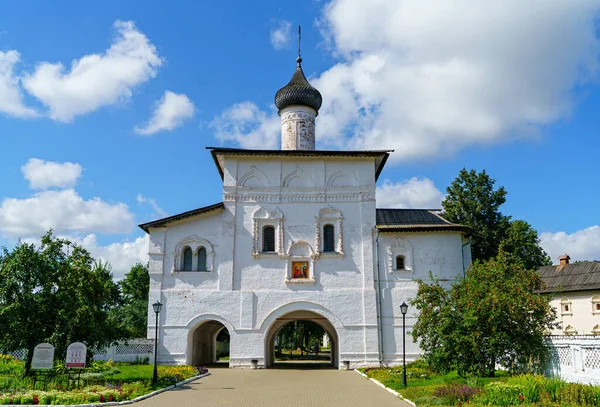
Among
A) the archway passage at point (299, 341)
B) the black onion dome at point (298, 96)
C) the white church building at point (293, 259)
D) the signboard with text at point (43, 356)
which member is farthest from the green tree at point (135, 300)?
the signboard with text at point (43, 356)

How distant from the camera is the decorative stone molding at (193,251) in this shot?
68.7 ft

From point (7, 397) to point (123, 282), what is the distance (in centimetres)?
3111

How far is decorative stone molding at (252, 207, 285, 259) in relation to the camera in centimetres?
2111

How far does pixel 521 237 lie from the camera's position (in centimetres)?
2856

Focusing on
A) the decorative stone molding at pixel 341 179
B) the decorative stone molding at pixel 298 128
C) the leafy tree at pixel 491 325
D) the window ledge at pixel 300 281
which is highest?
the decorative stone molding at pixel 298 128

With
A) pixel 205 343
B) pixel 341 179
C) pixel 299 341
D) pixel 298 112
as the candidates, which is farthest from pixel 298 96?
pixel 299 341

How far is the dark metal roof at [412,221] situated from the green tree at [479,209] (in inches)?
261

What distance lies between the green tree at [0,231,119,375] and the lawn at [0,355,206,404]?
3.15 feet

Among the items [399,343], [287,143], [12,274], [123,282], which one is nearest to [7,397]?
[12,274]

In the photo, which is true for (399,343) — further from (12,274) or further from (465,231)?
(12,274)

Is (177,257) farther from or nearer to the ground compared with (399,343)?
farther from the ground

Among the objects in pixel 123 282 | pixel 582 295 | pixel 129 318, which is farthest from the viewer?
pixel 123 282

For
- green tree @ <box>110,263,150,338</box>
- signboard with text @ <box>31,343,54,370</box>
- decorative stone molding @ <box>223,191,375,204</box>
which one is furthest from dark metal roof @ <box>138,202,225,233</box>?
green tree @ <box>110,263,150,338</box>

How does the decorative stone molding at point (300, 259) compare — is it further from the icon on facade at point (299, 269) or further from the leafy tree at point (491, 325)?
the leafy tree at point (491, 325)
